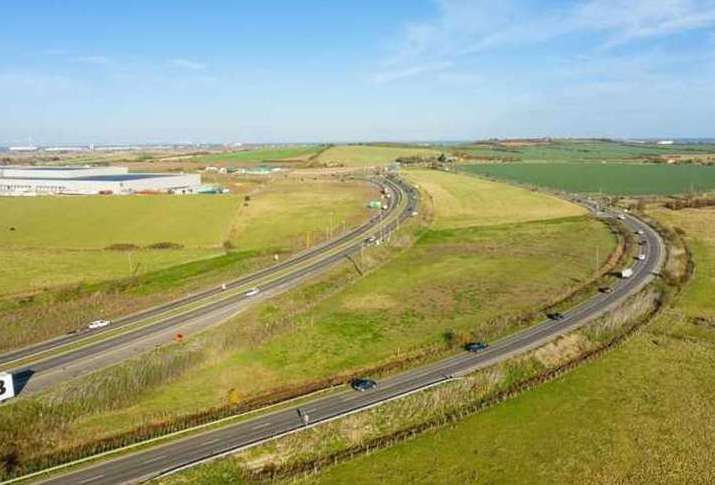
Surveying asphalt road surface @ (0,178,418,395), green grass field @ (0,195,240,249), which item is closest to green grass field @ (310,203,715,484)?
asphalt road surface @ (0,178,418,395)

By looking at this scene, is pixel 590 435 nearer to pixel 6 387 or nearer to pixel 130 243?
pixel 6 387

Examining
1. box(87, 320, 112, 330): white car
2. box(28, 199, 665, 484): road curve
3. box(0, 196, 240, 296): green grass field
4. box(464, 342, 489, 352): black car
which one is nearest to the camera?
box(28, 199, 665, 484): road curve

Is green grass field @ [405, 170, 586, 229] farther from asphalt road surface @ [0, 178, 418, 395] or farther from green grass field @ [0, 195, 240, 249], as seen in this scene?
green grass field @ [0, 195, 240, 249]

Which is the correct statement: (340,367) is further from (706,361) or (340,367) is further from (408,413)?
(706,361)

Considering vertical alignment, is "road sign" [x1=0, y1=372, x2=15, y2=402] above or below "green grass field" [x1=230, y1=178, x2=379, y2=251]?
below

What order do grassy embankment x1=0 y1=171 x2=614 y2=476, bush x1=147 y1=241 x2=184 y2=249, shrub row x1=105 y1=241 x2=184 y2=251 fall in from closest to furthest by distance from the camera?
grassy embankment x1=0 y1=171 x2=614 y2=476, shrub row x1=105 y1=241 x2=184 y2=251, bush x1=147 y1=241 x2=184 y2=249

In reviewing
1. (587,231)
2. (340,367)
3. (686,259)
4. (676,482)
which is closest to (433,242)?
(587,231)

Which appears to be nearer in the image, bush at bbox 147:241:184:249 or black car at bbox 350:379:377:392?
black car at bbox 350:379:377:392

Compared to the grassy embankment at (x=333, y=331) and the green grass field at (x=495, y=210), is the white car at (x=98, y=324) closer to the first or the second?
the grassy embankment at (x=333, y=331)

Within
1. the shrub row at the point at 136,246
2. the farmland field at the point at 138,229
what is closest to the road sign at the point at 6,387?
the farmland field at the point at 138,229
